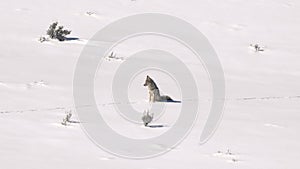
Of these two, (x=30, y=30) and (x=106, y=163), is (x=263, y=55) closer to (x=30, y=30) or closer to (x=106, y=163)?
(x=30, y=30)

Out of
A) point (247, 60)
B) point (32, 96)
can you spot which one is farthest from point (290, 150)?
point (247, 60)

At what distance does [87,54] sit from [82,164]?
748 centimetres

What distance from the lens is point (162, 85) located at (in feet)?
41.3

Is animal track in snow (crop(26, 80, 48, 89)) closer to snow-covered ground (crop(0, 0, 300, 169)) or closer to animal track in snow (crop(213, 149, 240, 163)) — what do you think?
snow-covered ground (crop(0, 0, 300, 169))

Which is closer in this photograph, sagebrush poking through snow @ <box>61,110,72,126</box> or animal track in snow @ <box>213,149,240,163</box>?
animal track in snow @ <box>213,149,240,163</box>

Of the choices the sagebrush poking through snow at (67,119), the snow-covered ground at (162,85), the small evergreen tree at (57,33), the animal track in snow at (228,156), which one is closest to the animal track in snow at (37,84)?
the snow-covered ground at (162,85)

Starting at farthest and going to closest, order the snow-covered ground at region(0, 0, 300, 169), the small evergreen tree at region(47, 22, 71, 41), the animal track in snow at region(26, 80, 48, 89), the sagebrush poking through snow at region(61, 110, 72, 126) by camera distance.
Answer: the small evergreen tree at region(47, 22, 71, 41) → the animal track in snow at region(26, 80, 48, 89) → the sagebrush poking through snow at region(61, 110, 72, 126) → the snow-covered ground at region(0, 0, 300, 169)

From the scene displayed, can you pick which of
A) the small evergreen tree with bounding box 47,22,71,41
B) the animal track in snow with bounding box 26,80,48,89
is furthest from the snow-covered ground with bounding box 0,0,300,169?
the small evergreen tree with bounding box 47,22,71,41

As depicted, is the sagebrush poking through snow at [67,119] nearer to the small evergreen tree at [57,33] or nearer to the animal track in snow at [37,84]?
the animal track in snow at [37,84]

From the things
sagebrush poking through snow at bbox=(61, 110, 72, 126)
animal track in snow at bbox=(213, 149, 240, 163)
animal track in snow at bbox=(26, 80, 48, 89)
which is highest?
animal track in snow at bbox=(26, 80, 48, 89)

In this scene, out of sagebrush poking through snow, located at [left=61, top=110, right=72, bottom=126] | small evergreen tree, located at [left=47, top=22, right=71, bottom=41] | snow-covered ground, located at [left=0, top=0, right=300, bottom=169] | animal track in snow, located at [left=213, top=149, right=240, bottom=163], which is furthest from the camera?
small evergreen tree, located at [left=47, top=22, right=71, bottom=41]

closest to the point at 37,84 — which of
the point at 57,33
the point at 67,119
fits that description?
the point at 67,119

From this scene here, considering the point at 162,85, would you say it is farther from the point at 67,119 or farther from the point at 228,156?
the point at 228,156

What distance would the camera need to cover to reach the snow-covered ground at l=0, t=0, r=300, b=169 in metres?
7.54
